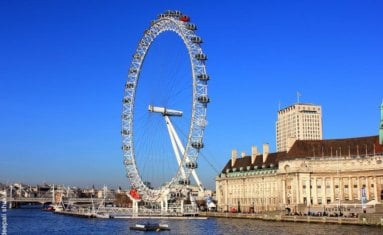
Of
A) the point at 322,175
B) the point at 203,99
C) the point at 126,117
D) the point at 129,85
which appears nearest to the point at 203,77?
the point at 203,99

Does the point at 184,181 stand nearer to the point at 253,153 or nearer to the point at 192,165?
the point at 192,165

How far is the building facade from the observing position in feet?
319

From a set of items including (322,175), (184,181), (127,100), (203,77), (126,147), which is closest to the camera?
(203,77)

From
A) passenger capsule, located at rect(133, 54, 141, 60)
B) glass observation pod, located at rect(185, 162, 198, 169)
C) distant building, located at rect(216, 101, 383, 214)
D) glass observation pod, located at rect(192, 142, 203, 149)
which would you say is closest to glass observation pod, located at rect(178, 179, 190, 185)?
glass observation pod, located at rect(185, 162, 198, 169)

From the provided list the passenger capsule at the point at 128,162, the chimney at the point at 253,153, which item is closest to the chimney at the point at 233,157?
the chimney at the point at 253,153

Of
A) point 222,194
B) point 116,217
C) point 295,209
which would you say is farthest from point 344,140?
point 116,217

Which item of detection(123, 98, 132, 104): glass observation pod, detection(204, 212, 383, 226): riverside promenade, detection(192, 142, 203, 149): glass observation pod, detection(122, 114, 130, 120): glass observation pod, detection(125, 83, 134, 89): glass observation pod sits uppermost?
detection(125, 83, 134, 89): glass observation pod

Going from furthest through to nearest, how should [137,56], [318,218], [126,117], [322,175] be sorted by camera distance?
[322,175] < [126,117] < [137,56] < [318,218]

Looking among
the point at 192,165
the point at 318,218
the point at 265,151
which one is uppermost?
the point at 265,151

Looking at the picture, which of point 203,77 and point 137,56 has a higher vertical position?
point 137,56

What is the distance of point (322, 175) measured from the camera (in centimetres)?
10194

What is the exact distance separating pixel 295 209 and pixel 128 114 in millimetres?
31501

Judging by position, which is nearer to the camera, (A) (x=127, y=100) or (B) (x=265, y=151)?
(A) (x=127, y=100)

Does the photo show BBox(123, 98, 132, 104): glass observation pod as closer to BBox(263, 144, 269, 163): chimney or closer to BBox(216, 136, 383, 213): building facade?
BBox(216, 136, 383, 213): building facade
